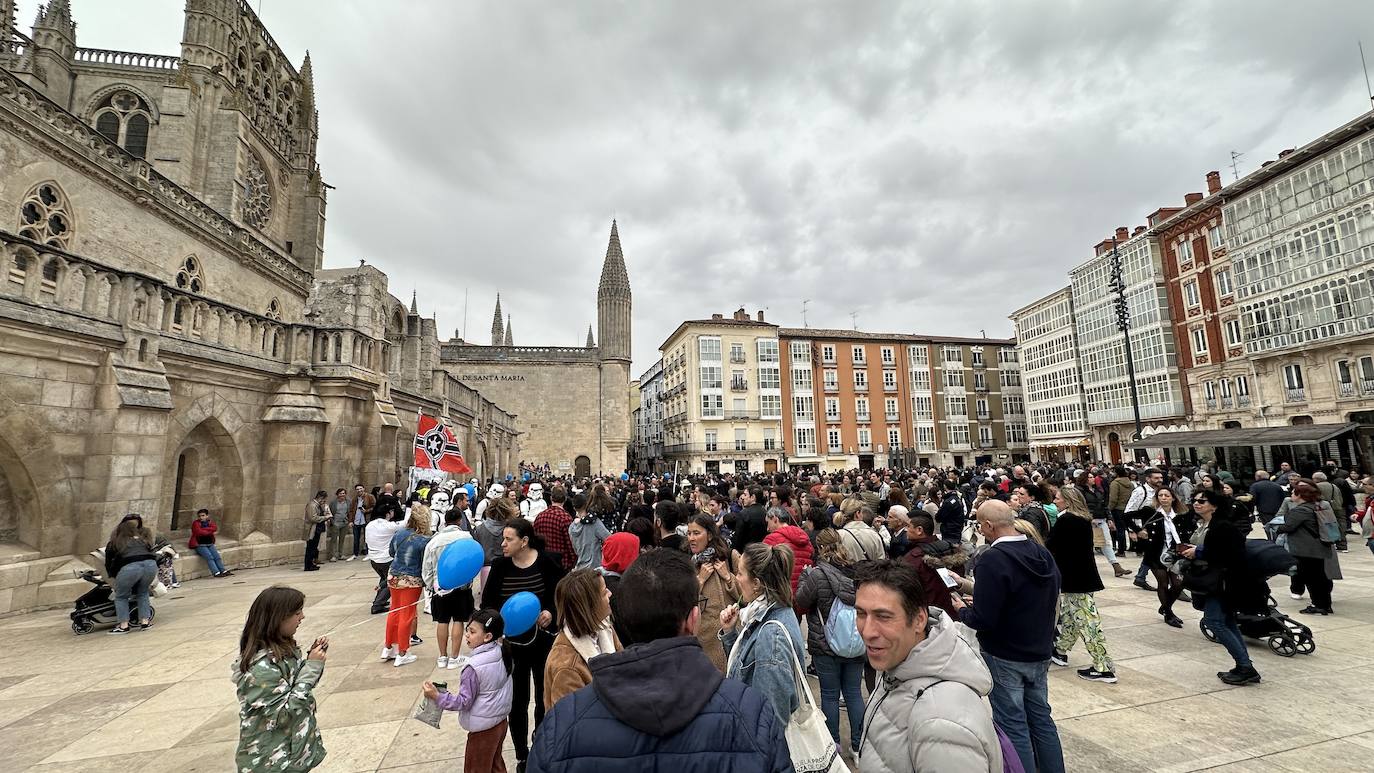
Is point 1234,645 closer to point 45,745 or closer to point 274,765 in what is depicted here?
point 274,765

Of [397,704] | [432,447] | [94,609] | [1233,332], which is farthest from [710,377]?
[397,704]

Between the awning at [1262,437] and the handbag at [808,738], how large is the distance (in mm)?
23619

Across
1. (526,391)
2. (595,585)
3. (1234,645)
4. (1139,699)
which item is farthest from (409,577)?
(526,391)

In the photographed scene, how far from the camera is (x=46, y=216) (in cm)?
1165

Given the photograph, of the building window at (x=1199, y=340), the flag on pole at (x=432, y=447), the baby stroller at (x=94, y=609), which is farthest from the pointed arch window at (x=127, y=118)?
the building window at (x=1199, y=340)

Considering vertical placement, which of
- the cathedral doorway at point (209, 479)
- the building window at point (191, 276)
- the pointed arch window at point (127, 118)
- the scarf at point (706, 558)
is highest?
the pointed arch window at point (127, 118)

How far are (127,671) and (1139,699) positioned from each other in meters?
8.94

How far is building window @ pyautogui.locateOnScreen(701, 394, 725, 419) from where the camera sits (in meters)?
40.3

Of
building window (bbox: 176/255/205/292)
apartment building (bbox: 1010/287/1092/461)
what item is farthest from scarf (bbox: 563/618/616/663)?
apartment building (bbox: 1010/287/1092/461)

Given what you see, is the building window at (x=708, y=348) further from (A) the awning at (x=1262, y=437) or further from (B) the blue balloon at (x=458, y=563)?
(B) the blue balloon at (x=458, y=563)

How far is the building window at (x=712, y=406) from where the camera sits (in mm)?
40312

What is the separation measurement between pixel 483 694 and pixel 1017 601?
9.95ft

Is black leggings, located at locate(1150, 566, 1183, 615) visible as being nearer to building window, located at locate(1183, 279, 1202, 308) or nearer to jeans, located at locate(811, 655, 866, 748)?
jeans, located at locate(811, 655, 866, 748)

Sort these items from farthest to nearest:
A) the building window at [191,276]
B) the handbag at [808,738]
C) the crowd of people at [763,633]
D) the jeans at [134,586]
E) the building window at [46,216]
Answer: the building window at [191,276] < the building window at [46,216] < the jeans at [134,586] < the handbag at [808,738] < the crowd of people at [763,633]
